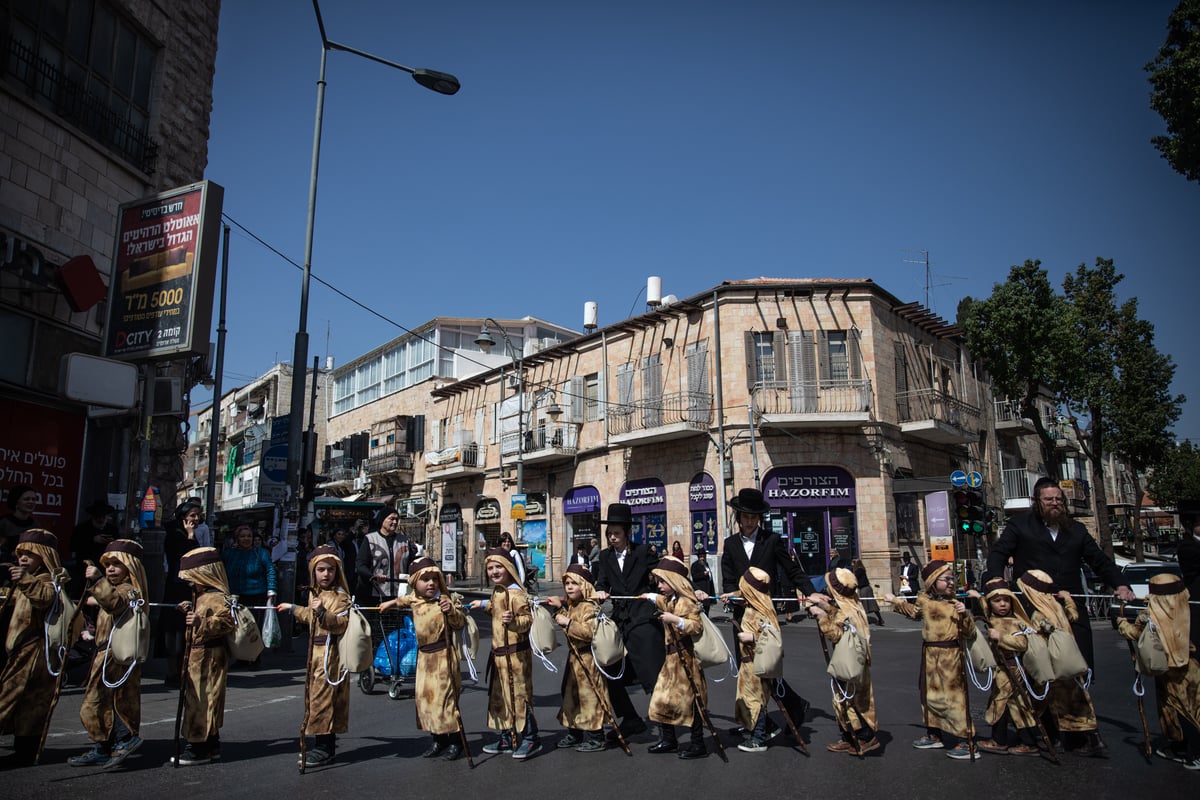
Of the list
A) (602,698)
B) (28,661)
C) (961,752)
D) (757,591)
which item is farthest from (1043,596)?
(28,661)

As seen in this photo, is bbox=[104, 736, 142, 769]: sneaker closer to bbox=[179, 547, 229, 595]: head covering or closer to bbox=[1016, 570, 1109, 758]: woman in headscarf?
bbox=[179, 547, 229, 595]: head covering

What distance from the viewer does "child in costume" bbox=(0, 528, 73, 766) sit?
5.85 m

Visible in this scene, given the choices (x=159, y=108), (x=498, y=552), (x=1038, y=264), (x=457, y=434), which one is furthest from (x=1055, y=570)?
(x=457, y=434)

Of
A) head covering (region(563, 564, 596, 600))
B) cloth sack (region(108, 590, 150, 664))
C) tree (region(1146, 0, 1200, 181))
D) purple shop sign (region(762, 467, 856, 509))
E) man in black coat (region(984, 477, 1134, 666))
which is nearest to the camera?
cloth sack (region(108, 590, 150, 664))

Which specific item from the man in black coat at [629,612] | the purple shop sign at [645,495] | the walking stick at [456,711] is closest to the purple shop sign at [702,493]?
the purple shop sign at [645,495]

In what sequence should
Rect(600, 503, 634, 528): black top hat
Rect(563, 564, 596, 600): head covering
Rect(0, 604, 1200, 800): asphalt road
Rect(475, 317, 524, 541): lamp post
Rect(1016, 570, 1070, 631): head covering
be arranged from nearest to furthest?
Rect(0, 604, 1200, 800): asphalt road, Rect(1016, 570, 1070, 631): head covering, Rect(563, 564, 596, 600): head covering, Rect(600, 503, 634, 528): black top hat, Rect(475, 317, 524, 541): lamp post

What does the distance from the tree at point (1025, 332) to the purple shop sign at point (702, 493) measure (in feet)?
33.2

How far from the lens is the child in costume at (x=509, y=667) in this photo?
6285 millimetres

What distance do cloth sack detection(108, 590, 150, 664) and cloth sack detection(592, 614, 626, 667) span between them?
3368 millimetres

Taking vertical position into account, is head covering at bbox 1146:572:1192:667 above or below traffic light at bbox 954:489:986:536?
below

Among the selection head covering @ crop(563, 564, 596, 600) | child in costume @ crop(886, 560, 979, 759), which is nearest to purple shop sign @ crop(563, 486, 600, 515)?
head covering @ crop(563, 564, 596, 600)

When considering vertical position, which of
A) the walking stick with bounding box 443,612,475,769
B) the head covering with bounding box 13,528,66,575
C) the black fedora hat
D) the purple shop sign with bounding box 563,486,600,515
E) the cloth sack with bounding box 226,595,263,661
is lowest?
the walking stick with bounding box 443,612,475,769

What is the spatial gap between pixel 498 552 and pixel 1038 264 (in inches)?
992

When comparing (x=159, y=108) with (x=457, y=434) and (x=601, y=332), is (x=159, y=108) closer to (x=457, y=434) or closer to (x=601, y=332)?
(x=601, y=332)
